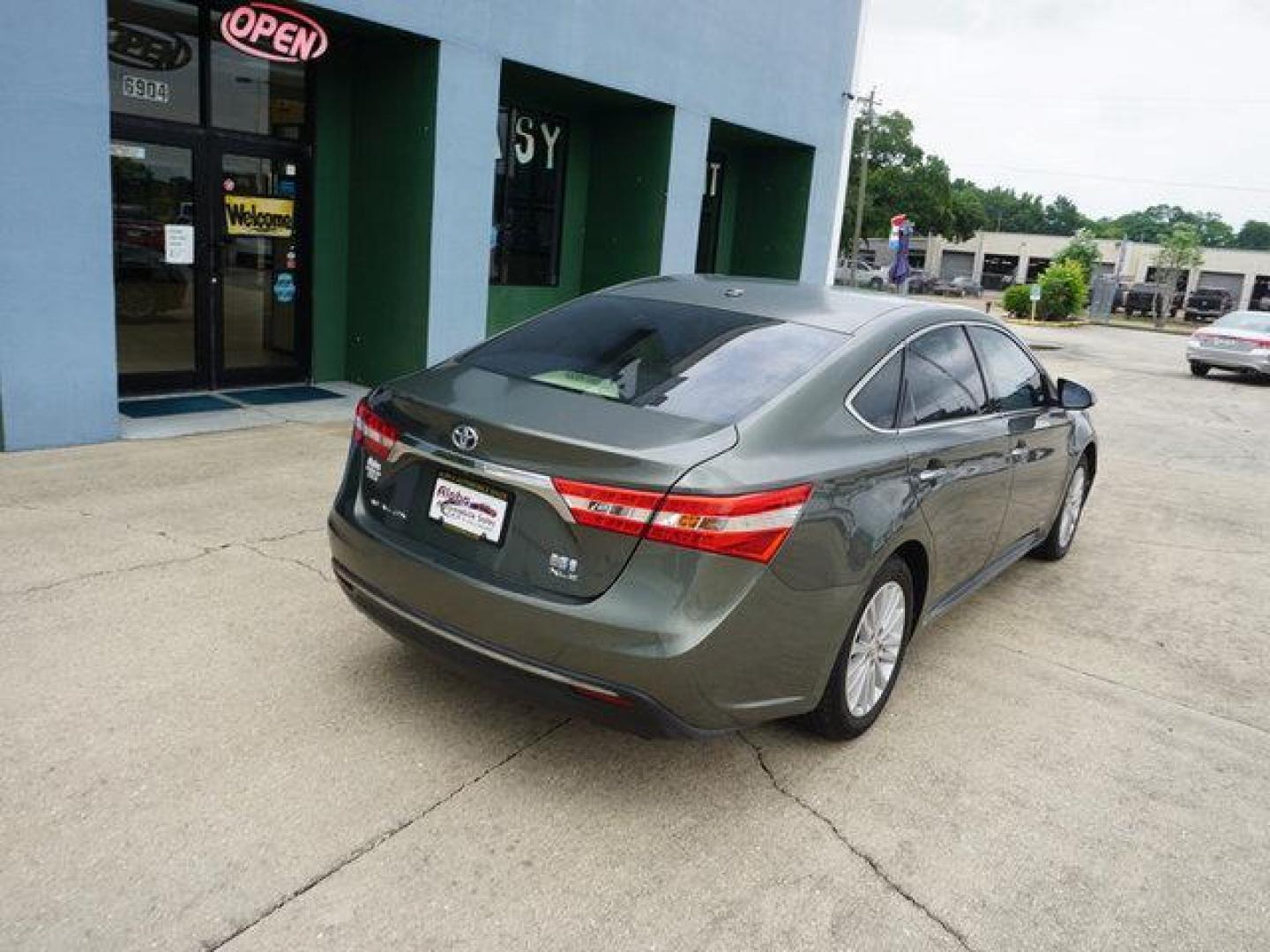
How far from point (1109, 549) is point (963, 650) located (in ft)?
8.37

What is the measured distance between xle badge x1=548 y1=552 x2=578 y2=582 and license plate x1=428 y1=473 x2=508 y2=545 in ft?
0.65

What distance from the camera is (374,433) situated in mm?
3447

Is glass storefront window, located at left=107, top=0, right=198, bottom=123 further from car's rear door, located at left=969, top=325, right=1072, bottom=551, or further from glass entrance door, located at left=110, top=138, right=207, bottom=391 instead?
car's rear door, located at left=969, top=325, right=1072, bottom=551

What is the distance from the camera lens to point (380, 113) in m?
9.11

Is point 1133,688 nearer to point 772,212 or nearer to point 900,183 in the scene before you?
point 772,212

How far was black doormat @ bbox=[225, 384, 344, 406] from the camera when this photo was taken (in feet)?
28.5

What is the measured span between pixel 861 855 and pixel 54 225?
6.21m

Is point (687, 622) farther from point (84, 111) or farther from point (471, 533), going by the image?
point (84, 111)

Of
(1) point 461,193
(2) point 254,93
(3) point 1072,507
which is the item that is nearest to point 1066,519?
(3) point 1072,507

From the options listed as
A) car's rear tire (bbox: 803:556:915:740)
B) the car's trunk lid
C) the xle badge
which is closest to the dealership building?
the car's trunk lid

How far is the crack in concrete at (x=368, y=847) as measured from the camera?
8.00 ft

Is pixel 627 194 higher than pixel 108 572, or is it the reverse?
pixel 627 194

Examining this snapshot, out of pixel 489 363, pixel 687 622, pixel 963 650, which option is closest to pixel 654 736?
pixel 687 622

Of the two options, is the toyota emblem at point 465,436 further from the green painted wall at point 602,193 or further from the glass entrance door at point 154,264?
the green painted wall at point 602,193
